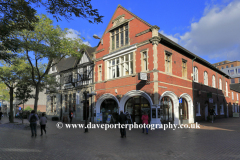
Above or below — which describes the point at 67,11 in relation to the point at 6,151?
above

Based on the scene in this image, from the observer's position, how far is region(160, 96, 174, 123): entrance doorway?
18181 mm

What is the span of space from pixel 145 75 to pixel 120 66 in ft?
13.7

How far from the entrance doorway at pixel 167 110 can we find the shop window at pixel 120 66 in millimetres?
4273

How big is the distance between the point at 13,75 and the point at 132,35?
13.4m

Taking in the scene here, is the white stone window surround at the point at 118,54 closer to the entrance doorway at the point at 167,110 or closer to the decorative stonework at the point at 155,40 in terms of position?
the decorative stonework at the point at 155,40

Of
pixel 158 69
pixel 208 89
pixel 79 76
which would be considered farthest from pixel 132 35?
pixel 208 89

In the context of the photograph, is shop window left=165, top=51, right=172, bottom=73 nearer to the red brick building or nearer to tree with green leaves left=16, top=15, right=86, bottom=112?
the red brick building

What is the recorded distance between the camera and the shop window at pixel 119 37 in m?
20.9

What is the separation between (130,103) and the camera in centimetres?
1995

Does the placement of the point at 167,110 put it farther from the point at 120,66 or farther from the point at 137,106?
the point at 120,66

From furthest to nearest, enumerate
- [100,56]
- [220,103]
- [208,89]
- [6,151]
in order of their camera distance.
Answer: [220,103] < [208,89] < [100,56] < [6,151]

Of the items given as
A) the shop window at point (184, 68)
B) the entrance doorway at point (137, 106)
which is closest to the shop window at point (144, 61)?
the entrance doorway at point (137, 106)

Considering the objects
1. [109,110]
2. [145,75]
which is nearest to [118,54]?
[145,75]

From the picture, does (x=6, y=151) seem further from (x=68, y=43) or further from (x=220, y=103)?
(x=220, y=103)
